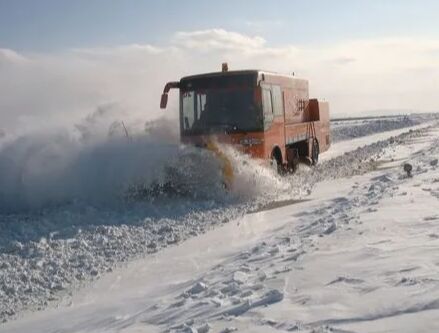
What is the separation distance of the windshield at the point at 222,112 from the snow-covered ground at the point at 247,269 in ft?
8.70

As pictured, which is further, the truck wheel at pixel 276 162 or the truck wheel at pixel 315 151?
the truck wheel at pixel 315 151

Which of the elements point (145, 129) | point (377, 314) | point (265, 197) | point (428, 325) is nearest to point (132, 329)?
point (377, 314)

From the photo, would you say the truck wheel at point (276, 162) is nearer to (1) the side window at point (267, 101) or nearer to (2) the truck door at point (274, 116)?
(2) the truck door at point (274, 116)

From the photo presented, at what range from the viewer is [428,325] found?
4113 millimetres

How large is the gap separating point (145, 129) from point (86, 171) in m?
4.23

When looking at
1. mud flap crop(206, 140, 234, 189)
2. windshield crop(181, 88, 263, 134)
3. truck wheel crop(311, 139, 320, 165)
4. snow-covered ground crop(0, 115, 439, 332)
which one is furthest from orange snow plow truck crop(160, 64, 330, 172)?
truck wheel crop(311, 139, 320, 165)

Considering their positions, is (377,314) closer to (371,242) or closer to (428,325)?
(428,325)

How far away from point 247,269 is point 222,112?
8.28 metres

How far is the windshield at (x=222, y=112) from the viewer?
14.5 m

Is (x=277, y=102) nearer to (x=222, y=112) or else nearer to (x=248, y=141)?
(x=222, y=112)

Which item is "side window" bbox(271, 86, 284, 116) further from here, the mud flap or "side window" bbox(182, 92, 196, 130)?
the mud flap

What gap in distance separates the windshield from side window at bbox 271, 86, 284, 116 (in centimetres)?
158

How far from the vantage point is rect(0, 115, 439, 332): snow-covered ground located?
4879 millimetres

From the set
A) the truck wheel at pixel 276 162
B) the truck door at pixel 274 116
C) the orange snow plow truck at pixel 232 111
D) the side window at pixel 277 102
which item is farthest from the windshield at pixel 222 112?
the side window at pixel 277 102
